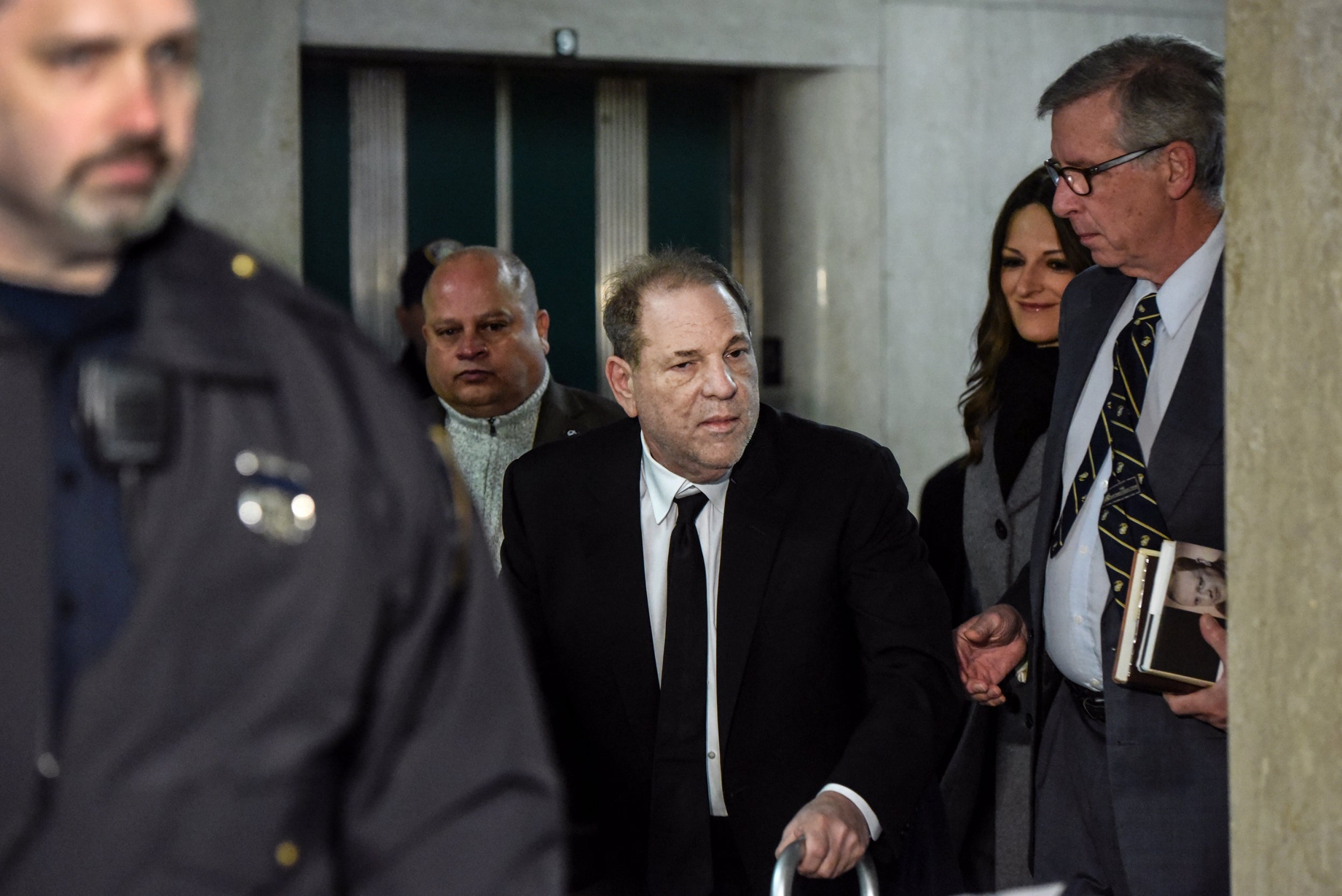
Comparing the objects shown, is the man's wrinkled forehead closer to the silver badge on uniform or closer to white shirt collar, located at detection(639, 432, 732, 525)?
the silver badge on uniform

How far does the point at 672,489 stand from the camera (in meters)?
2.79

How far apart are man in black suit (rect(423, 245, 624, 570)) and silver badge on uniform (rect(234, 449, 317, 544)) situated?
258 cm

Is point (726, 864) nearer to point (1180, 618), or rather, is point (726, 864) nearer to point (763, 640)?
point (763, 640)

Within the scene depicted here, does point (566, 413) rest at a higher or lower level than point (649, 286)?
lower

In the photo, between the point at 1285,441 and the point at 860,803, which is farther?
the point at 860,803

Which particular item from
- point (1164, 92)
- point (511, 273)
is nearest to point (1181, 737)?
point (1164, 92)

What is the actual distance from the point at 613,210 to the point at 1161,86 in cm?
397

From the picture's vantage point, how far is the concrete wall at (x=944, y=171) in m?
6.41

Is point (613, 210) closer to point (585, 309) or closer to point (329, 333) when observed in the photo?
point (585, 309)

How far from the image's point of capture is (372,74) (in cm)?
621

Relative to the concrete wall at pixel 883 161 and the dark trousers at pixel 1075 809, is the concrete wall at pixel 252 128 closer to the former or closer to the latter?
the concrete wall at pixel 883 161

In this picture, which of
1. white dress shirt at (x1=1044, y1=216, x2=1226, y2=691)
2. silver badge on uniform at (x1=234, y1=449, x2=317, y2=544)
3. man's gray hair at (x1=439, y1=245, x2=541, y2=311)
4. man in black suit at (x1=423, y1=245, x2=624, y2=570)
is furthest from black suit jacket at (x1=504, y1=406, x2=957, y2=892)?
silver badge on uniform at (x1=234, y1=449, x2=317, y2=544)

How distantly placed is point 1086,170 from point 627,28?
3595 mm

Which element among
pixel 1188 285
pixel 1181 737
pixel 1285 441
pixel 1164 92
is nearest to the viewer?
pixel 1285 441
